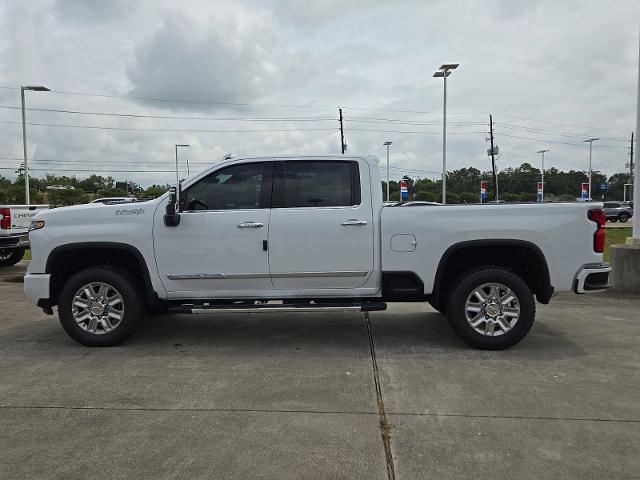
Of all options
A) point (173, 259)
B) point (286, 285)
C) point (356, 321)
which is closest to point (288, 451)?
point (286, 285)

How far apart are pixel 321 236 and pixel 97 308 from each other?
2.43m

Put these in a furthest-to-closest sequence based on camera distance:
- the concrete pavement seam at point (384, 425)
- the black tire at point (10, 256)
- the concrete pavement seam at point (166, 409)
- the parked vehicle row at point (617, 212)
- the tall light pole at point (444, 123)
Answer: the parked vehicle row at point (617, 212) → the tall light pole at point (444, 123) → the black tire at point (10, 256) → the concrete pavement seam at point (166, 409) → the concrete pavement seam at point (384, 425)

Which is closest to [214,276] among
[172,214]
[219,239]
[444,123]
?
[219,239]

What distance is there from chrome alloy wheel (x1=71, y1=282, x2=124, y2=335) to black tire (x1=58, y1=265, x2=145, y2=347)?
0.07ft

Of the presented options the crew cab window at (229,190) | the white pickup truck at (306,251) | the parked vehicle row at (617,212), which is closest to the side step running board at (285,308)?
the white pickup truck at (306,251)

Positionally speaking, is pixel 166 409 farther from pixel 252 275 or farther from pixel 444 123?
pixel 444 123

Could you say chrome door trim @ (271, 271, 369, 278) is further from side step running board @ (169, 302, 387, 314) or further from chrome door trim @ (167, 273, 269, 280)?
side step running board @ (169, 302, 387, 314)

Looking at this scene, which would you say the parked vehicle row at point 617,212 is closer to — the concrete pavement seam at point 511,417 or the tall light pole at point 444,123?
the tall light pole at point 444,123

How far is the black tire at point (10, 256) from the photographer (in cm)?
1182

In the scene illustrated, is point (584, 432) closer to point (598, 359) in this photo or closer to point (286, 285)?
point (598, 359)

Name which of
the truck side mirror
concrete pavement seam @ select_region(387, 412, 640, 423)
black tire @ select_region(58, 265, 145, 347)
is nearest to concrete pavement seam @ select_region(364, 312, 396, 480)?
concrete pavement seam @ select_region(387, 412, 640, 423)

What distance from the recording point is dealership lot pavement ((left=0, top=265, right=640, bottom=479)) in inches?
128

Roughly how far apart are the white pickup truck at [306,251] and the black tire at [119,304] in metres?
0.01

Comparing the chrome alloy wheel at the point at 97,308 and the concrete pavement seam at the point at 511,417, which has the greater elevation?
the chrome alloy wheel at the point at 97,308
